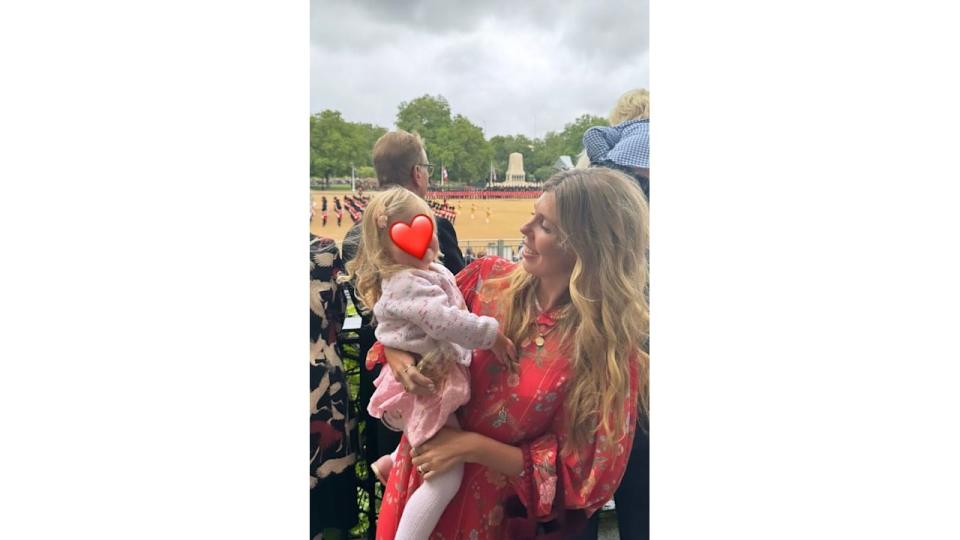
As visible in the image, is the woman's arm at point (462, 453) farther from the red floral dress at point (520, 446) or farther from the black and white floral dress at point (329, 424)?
the black and white floral dress at point (329, 424)

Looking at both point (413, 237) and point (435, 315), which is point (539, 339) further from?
point (413, 237)

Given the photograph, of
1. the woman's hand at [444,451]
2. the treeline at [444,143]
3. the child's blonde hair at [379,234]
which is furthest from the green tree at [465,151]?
the woman's hand at [444,451]

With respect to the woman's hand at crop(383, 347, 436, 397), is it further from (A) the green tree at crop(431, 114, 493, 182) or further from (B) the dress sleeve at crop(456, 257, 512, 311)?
(A) the green tree at crop(431, 114, 493, 182)

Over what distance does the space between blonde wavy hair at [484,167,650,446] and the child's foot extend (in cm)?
51

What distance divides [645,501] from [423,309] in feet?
2.99

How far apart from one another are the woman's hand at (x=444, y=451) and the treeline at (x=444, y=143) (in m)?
0.73

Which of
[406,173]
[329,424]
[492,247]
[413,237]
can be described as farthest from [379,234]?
[329,424]

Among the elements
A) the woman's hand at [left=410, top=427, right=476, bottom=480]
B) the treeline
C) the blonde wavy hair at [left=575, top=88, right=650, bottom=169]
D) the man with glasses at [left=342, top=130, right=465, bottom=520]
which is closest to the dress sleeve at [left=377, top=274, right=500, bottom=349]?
the man with glasses at [left=342, top=130, right=465, bottom=520]

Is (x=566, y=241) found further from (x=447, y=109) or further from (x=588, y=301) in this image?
(x=447, y=109)

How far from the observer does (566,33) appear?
7.81ft

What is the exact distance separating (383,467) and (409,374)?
0.35 meters

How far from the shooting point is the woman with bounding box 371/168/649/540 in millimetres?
2184

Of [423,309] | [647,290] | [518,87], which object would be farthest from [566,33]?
[423,309]

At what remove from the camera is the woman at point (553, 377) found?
7.16ft
